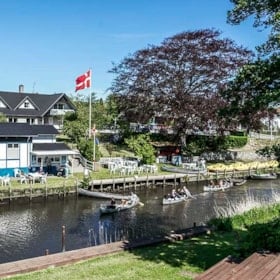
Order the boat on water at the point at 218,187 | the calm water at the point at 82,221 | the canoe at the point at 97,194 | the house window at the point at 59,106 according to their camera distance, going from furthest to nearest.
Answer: the house window at the point at 59,106 → the boat on water at the point at 218,187 → the canoe at the point at 97,194 → the calm water at the point at 82,221

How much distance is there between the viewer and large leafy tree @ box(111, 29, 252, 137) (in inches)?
2031

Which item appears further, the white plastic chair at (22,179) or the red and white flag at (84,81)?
the red and white flag at (84,81)

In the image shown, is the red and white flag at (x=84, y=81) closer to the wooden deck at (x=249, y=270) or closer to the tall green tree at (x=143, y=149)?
the tall green tree at (x=143, y=149)

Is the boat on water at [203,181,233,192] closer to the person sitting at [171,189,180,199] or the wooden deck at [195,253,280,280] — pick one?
the person sitting at [171,189,180,199]

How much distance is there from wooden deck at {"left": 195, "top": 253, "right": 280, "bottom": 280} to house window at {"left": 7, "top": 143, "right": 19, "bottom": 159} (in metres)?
32.0

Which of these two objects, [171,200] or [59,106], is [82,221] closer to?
[171,200]

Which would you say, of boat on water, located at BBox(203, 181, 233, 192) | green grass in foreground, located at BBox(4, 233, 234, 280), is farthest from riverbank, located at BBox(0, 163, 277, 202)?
green grass in foreground, located at BBox(4, 233, 234, 280)

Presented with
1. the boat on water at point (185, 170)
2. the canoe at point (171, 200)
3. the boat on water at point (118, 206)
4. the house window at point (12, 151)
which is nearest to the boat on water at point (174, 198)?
the canoe at point (171, 200)

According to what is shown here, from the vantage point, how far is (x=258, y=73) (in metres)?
10.8

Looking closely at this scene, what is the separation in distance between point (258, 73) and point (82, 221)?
1978 cm

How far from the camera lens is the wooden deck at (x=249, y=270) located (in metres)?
8.01

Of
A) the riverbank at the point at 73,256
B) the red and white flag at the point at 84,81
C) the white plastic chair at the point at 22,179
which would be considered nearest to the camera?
the riverbank at the point at 73,256

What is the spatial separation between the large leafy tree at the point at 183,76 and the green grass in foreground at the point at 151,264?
125 feet

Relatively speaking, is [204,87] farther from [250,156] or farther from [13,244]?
[13,244]
